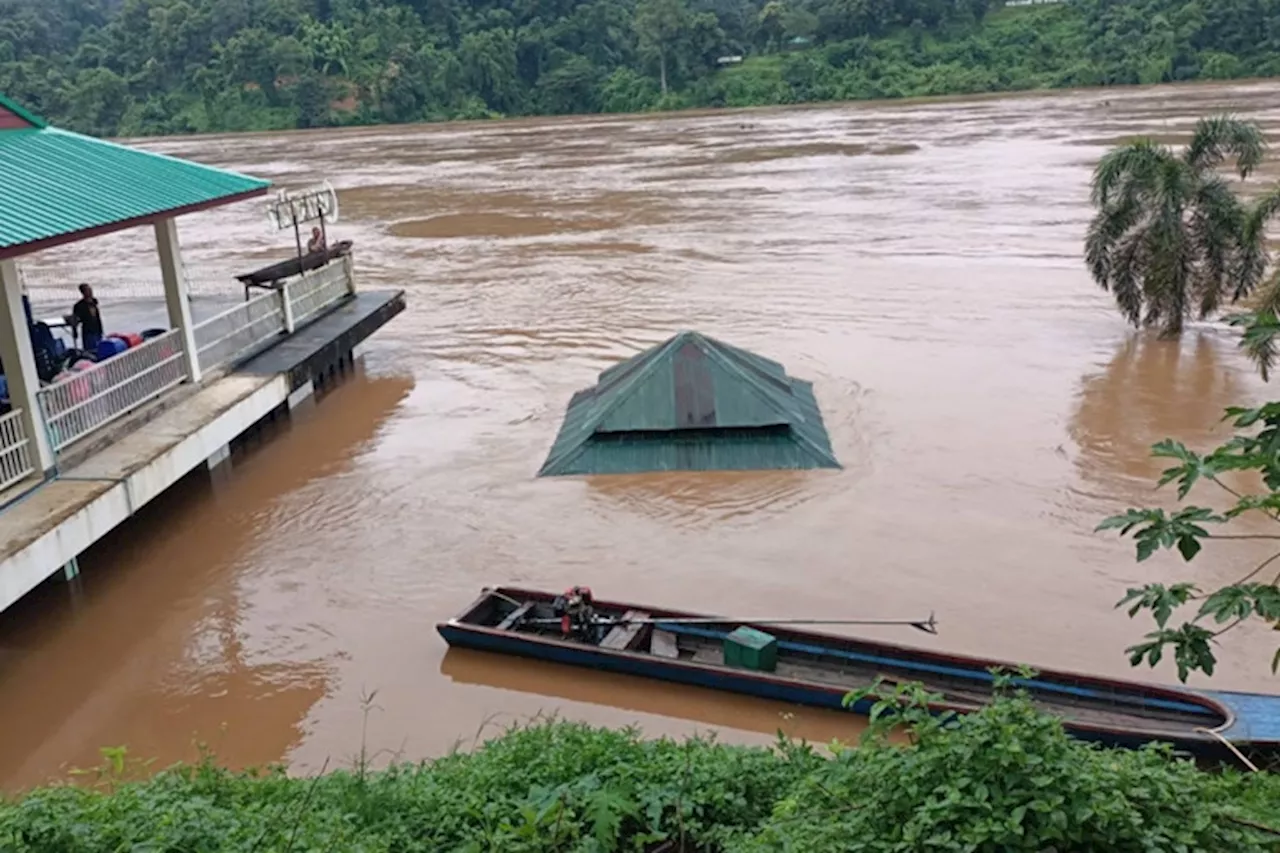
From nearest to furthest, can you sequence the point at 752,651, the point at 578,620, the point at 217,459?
the point at 752,651 → the point at 578,620 → the point at 217,459

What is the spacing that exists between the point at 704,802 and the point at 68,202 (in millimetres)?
9166

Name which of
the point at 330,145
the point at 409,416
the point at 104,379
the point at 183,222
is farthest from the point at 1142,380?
the point at 330,145

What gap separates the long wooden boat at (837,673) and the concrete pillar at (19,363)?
4.35 metres

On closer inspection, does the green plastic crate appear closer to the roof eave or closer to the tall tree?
the roof eave

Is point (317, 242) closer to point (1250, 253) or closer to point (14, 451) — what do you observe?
point (14, 451)

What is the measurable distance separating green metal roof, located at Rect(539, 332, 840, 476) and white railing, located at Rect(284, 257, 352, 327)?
5578 millimetres

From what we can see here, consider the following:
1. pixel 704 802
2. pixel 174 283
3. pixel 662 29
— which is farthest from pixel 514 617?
pixel 662 29

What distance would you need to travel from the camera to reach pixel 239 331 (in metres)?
16.2

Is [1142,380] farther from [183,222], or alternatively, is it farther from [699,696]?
[183,222]

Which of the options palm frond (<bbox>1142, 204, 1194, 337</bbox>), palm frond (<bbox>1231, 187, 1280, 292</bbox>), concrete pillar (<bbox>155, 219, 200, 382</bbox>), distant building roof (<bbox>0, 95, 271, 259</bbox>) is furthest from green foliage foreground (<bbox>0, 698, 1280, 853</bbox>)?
palm frond (<bbox>1142, 204, 1194, 337</bbox>)

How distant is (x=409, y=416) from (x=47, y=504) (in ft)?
26.5

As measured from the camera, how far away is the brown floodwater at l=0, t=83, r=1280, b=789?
10.3 metres

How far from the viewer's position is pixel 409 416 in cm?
1845

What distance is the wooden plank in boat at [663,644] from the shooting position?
33.7 feet
